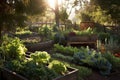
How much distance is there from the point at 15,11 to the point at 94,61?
2850 mm

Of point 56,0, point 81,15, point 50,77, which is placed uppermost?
point 56,0

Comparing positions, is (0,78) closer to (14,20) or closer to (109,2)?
A: (14,20)

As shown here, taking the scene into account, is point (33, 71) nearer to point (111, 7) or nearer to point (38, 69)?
point (38, 69)

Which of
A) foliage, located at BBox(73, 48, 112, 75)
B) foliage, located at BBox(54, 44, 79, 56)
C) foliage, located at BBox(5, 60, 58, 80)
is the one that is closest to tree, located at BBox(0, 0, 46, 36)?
foliage, located at BBox(5, 60, 58, 80)

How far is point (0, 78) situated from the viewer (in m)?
5.00

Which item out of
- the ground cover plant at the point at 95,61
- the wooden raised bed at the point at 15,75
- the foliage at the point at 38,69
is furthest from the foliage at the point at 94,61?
the foliage at the point at 38,69

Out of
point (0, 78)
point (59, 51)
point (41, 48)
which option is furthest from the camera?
point (41, 48)

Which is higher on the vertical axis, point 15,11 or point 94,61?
point 15,11

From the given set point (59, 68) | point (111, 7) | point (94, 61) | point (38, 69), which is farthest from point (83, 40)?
point (38, 69)

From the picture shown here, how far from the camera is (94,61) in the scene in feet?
19.8

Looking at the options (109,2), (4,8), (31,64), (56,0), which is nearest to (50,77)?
(31,64)

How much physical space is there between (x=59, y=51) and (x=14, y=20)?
4.00m

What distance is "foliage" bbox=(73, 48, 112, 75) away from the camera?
5848mm

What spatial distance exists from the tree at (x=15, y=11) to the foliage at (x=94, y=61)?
2.53 meters
